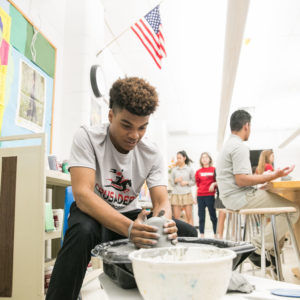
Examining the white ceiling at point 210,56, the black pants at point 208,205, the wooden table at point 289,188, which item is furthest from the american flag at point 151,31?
the black pants at point 208,205

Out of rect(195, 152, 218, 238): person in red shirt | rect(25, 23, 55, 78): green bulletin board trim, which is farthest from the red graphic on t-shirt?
rect(195, 152, 218, 238): person in red shirt

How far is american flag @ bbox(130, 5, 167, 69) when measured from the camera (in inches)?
124

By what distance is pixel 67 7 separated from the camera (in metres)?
3.14

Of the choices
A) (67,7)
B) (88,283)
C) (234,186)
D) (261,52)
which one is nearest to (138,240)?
(88,283)

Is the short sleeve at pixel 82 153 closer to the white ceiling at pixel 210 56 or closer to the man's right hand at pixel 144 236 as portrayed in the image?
the man's right hand at pixel 144 236

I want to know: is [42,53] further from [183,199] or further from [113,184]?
[183,199]

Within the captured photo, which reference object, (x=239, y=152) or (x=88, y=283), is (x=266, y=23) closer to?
(x=239, y=152)

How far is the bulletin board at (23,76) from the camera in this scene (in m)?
1.97

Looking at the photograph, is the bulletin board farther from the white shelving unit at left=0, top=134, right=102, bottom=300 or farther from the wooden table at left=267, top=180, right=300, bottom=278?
the wooden table at left=267, top=180, right=300, bottom=278

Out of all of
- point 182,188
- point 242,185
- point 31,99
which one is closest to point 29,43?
point 31,99

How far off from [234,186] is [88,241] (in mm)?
1612

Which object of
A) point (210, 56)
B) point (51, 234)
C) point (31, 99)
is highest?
point (210, 56)

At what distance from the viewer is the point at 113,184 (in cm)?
122

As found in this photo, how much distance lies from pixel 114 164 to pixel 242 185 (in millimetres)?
1298
